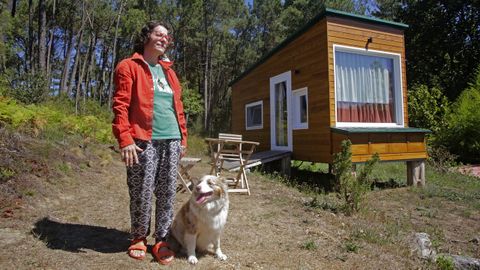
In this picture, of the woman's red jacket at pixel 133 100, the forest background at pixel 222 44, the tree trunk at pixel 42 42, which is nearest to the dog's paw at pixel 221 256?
the woman's red jacket at pixel 133 100

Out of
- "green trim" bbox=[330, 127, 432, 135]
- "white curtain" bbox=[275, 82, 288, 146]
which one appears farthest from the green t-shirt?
"white curtain" bbox=[275, 82, 288, 146]

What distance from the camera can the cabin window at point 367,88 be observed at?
8.70 metres

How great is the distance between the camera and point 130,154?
2.75 metres

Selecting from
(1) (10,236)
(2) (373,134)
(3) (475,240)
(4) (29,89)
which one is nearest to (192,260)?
(1) (10,236)

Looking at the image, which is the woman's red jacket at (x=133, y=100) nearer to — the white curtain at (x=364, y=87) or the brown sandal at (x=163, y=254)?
the brown sandal at (x=163, y=254)

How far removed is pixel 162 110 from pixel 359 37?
707 centimetres

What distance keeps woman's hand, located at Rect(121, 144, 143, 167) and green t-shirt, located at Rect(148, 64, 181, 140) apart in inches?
10.2

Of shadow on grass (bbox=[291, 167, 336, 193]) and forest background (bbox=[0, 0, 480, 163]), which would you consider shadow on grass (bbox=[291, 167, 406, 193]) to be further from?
forest background (bbox=[0, 0, 480, 163])

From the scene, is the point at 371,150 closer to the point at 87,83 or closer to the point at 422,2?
the point at 422,2

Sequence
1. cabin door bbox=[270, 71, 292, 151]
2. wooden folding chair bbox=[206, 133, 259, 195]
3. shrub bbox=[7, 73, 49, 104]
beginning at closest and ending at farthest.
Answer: wooden folding chair bbox=[206, 133, 259, 195] < cabin door bbox=[270, 71, 292, 151] < shrub bbox=[7, 73, 49, 104]

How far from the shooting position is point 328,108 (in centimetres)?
831

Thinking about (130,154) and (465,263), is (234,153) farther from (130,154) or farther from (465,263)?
(130,154)

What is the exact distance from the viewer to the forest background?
16.1 m

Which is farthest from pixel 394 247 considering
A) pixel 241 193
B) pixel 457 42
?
pixel 457 42
